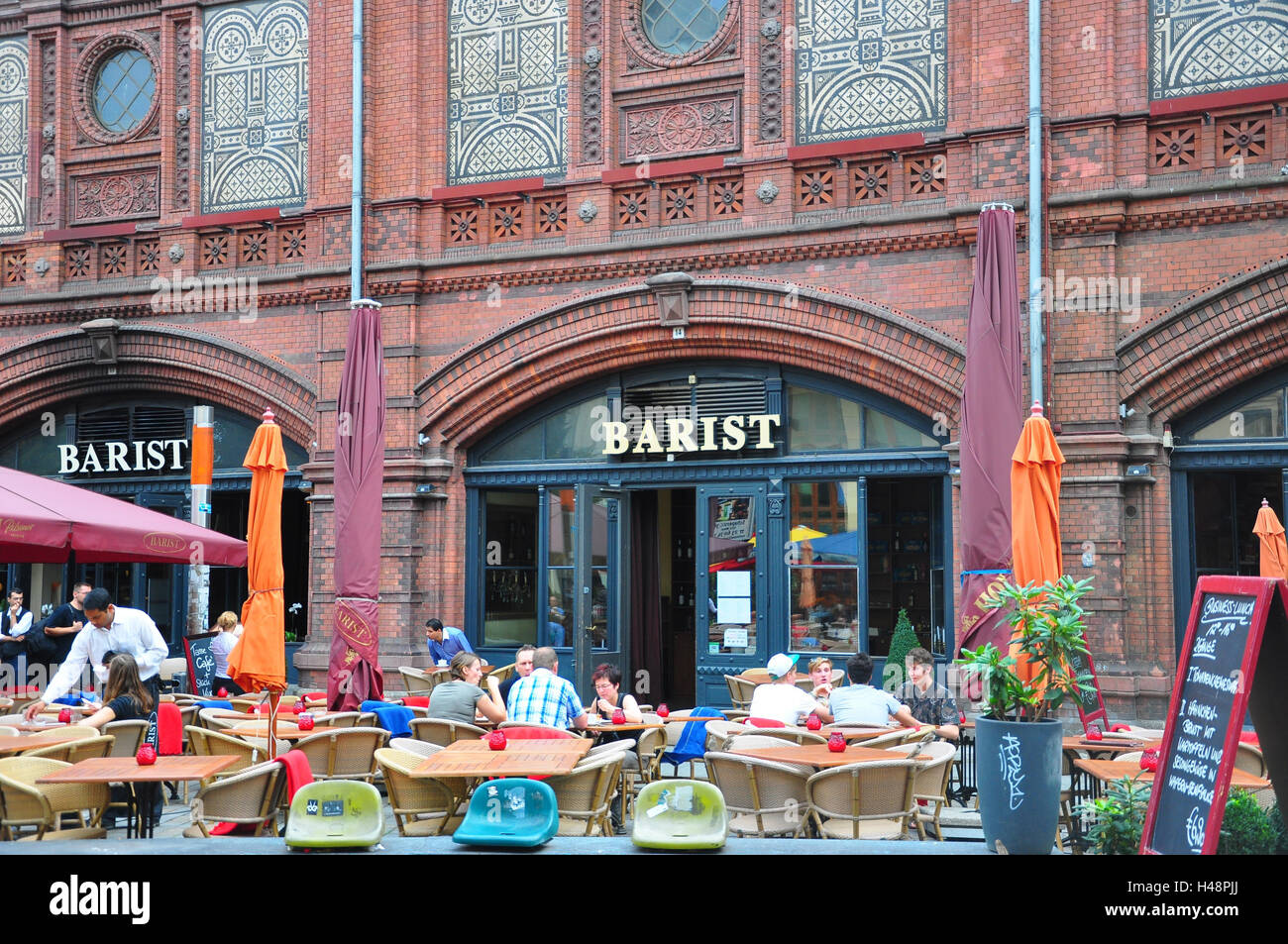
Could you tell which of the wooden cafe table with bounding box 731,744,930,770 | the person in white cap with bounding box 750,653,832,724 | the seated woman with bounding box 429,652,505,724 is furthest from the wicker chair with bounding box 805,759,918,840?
the seated woman with bounding box 429,652,505,724

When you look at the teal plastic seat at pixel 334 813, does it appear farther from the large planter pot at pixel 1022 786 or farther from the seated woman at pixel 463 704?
the seated woman at pixel 463 704

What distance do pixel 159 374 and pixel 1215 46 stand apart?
12947mm

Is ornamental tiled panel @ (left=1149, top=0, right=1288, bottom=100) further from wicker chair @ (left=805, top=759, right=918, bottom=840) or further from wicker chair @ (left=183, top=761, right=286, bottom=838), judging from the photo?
wicker chair @ (left=183, top=761, right=286, bottom=838)

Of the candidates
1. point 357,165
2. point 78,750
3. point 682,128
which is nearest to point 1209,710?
point 78,750

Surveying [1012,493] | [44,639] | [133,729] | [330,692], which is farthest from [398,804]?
[44,639]

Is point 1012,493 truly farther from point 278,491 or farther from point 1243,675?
point 278,491

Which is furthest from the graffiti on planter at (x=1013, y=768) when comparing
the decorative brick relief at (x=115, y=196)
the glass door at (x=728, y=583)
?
the decorative brick relief at (x=115, y=196)

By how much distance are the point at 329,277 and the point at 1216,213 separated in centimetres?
982

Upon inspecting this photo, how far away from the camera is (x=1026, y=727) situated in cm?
576

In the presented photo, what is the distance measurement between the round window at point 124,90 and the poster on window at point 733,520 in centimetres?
966

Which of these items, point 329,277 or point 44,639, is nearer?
point 44,639

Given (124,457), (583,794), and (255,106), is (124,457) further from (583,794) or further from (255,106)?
(583,794)

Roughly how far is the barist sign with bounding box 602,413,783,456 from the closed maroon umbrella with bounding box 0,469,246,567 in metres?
4.39
